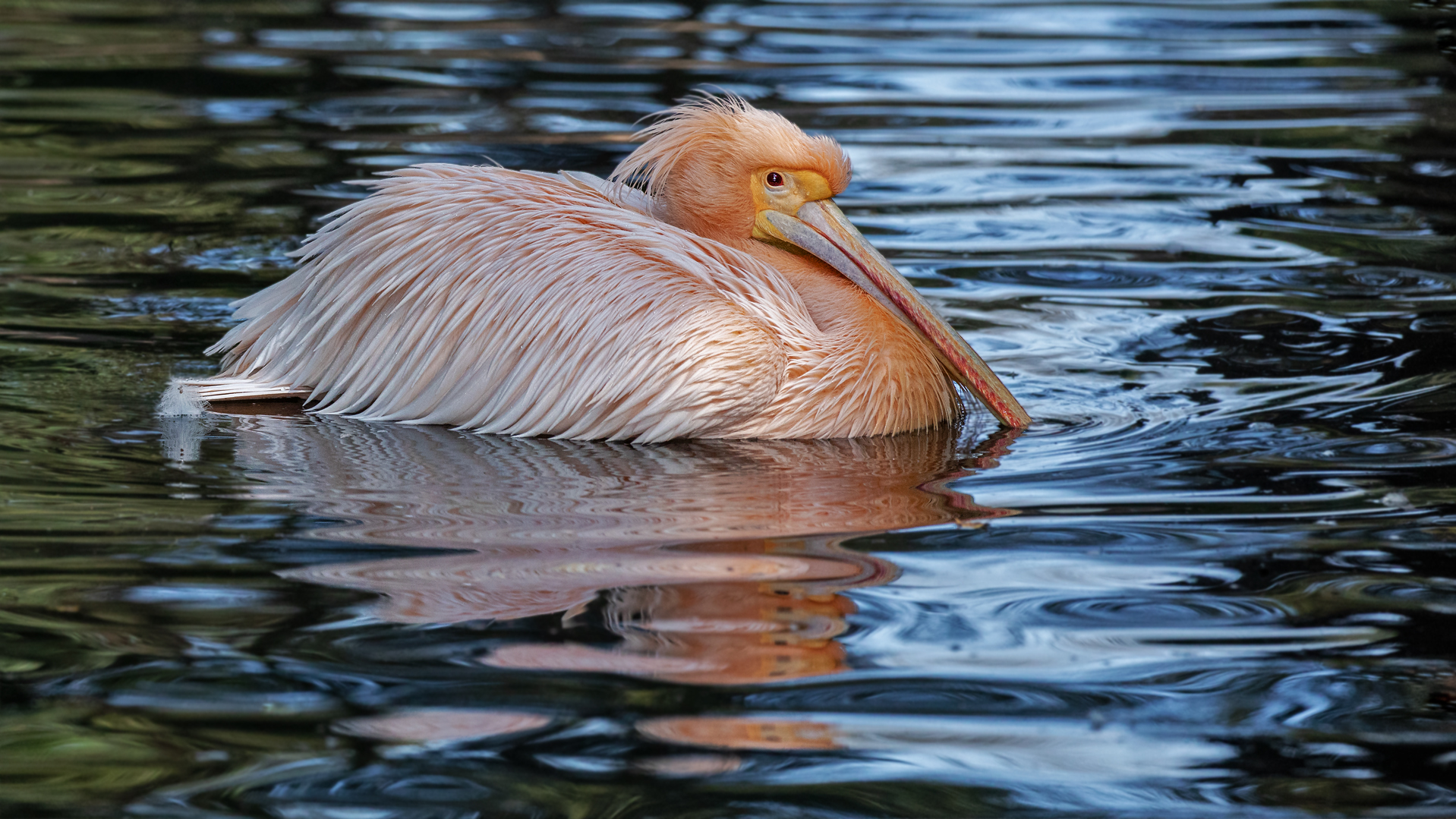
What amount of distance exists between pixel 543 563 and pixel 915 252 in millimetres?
3368

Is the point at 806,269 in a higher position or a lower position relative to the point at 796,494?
higher

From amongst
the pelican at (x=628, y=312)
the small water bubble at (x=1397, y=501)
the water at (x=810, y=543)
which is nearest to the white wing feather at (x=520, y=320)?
the pelican at (x=628, y=312)

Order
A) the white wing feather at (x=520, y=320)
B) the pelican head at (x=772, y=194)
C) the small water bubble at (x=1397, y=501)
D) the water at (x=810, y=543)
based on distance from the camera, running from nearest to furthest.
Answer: the water at (x=810, y=543) < the small water bubble at (x=1397, y=501) < the white wing feather at (x=520, y=320) < the pelican head at (x=772, y=194)

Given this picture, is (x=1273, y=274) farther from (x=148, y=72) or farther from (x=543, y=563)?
(x=148, y=72)

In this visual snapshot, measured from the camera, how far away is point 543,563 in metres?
3.38

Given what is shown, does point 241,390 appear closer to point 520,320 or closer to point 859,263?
point 520,320

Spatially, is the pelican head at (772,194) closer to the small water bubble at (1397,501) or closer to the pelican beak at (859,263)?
the pelican beak at (859,263)

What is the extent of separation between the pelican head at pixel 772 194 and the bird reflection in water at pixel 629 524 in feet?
0.98

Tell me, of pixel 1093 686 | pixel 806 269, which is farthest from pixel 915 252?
pixel 1093 686

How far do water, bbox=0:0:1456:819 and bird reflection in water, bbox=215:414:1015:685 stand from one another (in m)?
0.01

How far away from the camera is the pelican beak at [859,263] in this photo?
467 cm

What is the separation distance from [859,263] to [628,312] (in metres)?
0.73

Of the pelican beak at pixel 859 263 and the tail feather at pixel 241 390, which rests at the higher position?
the pelican beak at pixel 859 263

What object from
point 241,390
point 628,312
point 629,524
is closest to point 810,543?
point 629,524
